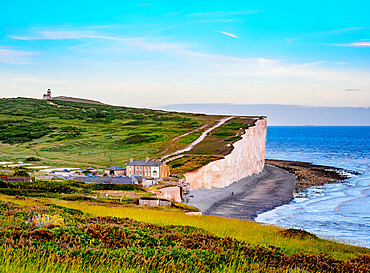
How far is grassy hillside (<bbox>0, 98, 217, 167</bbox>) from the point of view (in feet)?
340

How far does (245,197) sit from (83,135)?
88.1 metres

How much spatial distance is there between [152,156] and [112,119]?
8853 centimetres

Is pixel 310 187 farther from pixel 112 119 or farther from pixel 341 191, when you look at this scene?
pixel 112 119

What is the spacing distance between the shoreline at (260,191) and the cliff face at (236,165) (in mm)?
1728

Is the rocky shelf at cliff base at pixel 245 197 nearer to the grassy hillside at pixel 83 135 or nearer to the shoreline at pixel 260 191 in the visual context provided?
the shoreline at pixel 260 191

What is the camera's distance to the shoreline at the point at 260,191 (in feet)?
183

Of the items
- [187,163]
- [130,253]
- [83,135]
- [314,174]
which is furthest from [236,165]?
[130,253]

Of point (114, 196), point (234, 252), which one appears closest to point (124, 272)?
point (234, 252)

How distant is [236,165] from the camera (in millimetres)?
85938

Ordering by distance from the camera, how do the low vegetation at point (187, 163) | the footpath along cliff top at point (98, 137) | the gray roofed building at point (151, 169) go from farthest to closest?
1. the footpath along cliff top at point (98, 137)
2. the low vegetation at point (187, 163)
3. the gray roofed building at point (151, 169)

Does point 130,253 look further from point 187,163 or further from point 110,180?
point 187,163

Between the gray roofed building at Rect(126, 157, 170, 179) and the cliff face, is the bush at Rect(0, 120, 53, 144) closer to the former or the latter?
the gray roofed building at Rect(126, 157, 170, 179)

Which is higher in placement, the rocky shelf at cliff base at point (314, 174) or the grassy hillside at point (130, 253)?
the grassy hillside at point (130, 253)

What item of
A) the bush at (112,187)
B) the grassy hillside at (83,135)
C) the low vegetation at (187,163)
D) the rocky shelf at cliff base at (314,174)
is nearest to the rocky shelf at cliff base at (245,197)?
the rocky shelf at cliff base at (314,174)
